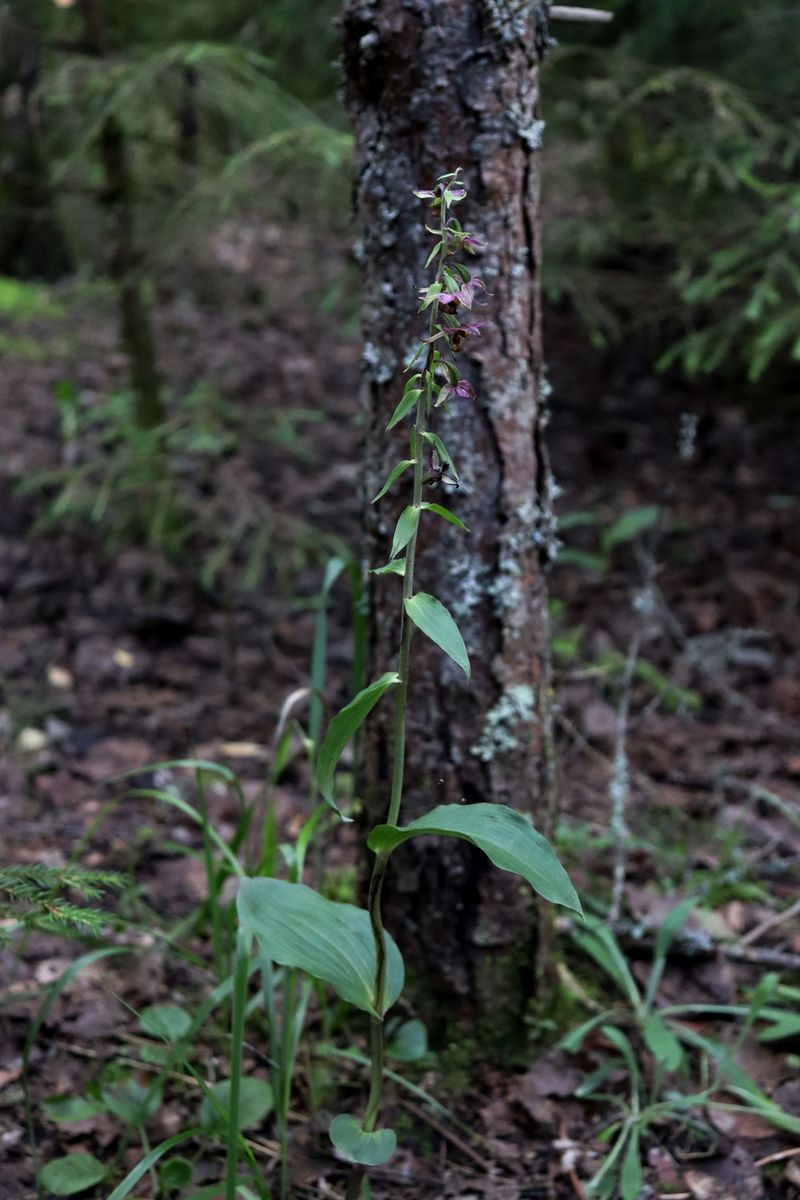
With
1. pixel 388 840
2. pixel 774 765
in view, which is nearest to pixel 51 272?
pixel 774 765

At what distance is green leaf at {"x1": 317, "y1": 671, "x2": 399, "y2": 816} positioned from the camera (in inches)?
49.9

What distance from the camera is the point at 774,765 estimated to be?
3.10 meters

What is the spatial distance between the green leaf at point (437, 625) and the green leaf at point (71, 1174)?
3.83 feet

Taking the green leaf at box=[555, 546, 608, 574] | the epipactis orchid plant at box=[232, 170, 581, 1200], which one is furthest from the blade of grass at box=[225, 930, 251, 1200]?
the green leaf at box=[555, 546, 608, 574]

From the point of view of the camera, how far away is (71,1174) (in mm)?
1704

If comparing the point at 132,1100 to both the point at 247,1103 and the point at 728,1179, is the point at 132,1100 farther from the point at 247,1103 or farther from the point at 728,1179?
the point at 728,1179

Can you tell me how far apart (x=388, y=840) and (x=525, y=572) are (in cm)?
73

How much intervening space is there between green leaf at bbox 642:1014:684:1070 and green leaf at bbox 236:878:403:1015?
2.14 feet

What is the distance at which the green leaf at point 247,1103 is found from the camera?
1.80m

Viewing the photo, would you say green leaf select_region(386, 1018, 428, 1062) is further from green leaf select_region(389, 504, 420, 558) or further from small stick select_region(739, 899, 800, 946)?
green leaf select_region(389, 504, 420, 558)

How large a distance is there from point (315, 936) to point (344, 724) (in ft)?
1.26

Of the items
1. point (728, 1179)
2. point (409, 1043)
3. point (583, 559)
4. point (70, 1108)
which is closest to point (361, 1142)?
point (409, 1043)

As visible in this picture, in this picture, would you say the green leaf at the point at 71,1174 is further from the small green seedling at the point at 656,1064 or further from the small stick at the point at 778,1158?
the small stick at the point at 778,1158

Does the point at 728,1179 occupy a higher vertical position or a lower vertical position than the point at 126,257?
lower
